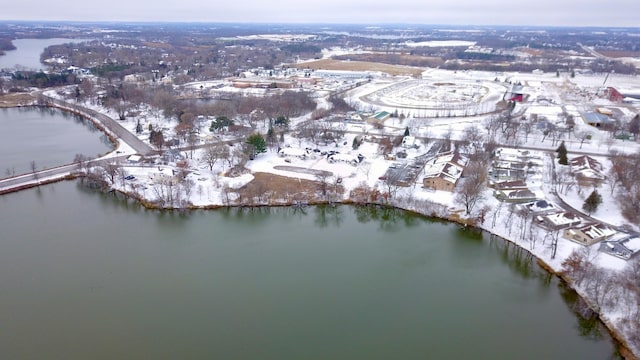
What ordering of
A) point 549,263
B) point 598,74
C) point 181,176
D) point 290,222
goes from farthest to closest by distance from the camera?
point 598,74 → point 181,176 → point 290,222 → point 549,263

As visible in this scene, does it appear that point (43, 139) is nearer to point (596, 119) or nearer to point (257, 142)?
point (257, 142)

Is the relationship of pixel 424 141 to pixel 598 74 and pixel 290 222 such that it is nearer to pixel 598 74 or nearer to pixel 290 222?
pixel 290 222

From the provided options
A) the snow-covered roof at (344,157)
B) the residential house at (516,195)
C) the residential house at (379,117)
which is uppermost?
the residential house at (379,117)

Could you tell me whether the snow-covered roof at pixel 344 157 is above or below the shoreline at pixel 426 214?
above

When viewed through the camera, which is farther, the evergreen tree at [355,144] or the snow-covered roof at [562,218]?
the evergreen tree at [355,144]

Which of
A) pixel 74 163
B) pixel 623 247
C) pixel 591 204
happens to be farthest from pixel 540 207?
pixel 74 163

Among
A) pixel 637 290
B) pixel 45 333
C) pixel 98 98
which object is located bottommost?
pixel 45 333

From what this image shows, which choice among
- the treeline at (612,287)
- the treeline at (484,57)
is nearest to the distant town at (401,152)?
the treeline at (612,287)

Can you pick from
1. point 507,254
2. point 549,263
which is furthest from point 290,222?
point 549,263

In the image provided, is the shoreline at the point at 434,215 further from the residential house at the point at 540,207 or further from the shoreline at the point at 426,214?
the residential house at the point at 540,207
